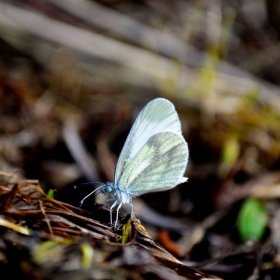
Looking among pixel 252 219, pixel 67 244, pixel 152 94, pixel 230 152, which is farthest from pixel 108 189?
pixel 152 94

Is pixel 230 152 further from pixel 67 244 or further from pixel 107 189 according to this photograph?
pixel 67 244

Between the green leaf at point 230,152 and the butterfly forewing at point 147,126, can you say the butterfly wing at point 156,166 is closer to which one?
the butterfly forewing at point 147,126

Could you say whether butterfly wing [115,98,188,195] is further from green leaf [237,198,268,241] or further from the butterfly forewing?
green leaf [237,198,268,241]

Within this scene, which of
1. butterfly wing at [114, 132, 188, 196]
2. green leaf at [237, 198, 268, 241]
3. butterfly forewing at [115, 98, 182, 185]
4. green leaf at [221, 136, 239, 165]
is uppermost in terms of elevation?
butterfly forewing at [115, 98, 182, 185]

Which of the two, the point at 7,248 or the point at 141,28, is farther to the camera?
the point at 141,28

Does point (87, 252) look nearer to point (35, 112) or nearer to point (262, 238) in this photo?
point (262, 238)

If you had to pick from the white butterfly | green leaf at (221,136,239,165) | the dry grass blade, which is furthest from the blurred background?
the dry grass blade

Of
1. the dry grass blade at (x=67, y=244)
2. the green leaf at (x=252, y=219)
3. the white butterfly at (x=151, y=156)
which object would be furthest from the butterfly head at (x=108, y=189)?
the green leaf at (x=252, y=219)

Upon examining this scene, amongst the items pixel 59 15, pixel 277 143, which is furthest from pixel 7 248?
pixel 59 15
